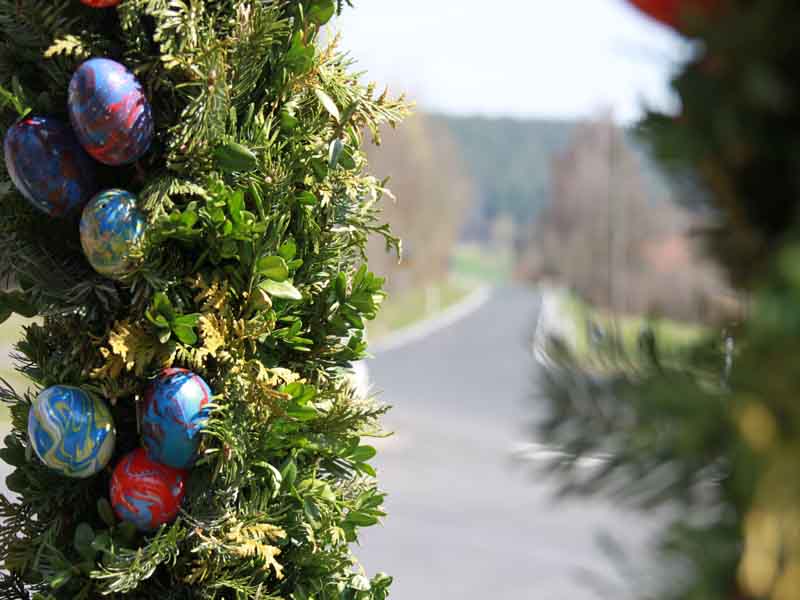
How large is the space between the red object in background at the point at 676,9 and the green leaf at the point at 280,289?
841 mm

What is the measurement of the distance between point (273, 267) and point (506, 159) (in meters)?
56.9

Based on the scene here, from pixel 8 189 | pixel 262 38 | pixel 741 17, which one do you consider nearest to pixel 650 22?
pixel 741 17

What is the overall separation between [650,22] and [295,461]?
1.01m

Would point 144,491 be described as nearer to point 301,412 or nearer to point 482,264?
point 301,412

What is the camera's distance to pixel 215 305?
1.24 metres

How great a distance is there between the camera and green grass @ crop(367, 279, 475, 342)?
18.0m

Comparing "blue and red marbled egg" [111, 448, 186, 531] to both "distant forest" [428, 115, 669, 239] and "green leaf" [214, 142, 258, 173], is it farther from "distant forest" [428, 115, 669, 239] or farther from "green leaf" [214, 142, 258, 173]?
"distant forest" [428, 115, 669, 239]

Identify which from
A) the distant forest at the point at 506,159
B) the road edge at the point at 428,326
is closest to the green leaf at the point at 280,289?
the road edge at the point at 428,326

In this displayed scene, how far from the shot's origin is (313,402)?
53.6 inches

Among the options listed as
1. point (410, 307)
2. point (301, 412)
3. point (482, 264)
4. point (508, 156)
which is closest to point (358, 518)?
point (301, 412)

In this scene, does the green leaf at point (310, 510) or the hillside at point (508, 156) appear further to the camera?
the hillside at point (508, 156)

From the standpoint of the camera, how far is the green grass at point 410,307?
18016 millimetres

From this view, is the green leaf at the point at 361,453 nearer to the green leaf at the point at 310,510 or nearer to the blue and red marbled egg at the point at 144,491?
the green leaf at the point at 310,510

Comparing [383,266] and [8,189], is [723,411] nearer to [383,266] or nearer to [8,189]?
[8,189]
